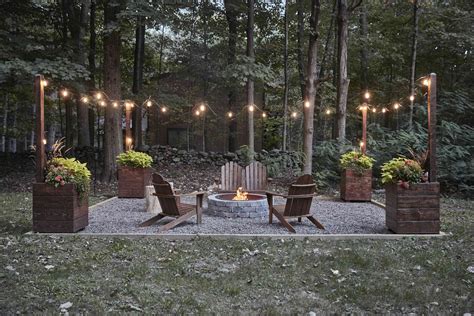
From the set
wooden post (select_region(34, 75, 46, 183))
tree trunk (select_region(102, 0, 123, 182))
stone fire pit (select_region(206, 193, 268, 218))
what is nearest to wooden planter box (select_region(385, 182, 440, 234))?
stone fire pit (select_region(206, 193, 268, 218))

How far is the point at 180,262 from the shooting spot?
A: 15.1ft

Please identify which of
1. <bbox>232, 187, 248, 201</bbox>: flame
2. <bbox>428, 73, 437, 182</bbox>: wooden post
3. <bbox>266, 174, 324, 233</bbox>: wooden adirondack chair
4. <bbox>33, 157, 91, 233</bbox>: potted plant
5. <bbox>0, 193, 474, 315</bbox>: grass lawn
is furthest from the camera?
<bbox>232, 187, 248, 201</bbox>: flame

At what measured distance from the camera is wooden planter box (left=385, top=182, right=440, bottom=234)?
19.3 feet

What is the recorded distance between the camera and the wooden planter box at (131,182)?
987 cm

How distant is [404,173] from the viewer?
5.95 meters

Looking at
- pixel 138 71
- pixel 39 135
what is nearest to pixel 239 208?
pixel 39 135

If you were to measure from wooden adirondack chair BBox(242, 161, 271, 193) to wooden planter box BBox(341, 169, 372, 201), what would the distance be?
1839mm

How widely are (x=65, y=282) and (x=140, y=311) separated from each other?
1.01 m

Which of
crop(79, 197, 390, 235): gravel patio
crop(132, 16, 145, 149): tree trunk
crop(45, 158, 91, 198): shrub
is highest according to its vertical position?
crop(132, 16, 145, 149): tree trunk

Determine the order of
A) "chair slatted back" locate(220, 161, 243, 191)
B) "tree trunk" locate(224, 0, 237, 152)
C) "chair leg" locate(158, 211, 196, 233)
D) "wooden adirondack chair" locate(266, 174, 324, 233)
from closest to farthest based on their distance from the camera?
1. "chair leg" locate(158, 211, 196, 233)
2. "wooden adirondack chair" locate(266, 174, 324, 233)
3. "chair slatted back" locate(220, 161, 243, 191)
4. "tree trunk" locate(224, 0, 237, 152)

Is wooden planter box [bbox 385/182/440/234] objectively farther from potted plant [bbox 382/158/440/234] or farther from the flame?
the flame

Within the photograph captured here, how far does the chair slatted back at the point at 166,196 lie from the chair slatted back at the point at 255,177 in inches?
110

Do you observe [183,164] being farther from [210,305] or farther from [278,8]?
[210,305]

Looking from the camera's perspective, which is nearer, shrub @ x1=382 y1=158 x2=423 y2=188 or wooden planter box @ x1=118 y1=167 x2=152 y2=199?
shrub @ x1=382 y1=158 x2=423 y2=188
